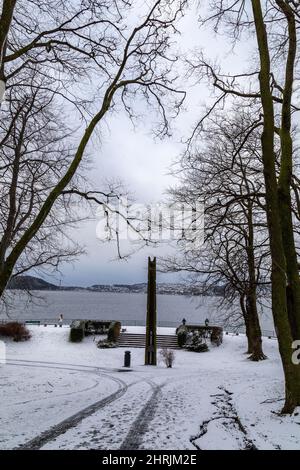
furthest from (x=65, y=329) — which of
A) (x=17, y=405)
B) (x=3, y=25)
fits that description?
(x=3, y=25)

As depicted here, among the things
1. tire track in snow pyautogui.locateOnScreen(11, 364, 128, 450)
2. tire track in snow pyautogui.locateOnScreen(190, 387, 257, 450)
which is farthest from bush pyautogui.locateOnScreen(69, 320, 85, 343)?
tire track in snow pyautogui.locateOnScreen(190, 387, 257, 450)

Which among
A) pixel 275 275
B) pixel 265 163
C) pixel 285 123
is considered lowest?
pixel 275 275

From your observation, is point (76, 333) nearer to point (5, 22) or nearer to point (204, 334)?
point (204, 334)

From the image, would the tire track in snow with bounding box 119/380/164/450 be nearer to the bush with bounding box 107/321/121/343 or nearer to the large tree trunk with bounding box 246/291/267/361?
the large tree trunk with bounding box 246/291/267/361

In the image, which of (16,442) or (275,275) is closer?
(16,442)

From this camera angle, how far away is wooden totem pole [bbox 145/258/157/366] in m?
25.7

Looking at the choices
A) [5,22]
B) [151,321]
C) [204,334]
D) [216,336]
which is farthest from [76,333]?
[5,22]

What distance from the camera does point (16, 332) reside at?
34.9 meters

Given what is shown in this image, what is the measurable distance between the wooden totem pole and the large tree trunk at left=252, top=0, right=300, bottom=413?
18.4m

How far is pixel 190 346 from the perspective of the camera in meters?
33.6

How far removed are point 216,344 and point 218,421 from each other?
89.1 ft

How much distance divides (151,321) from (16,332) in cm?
1439
